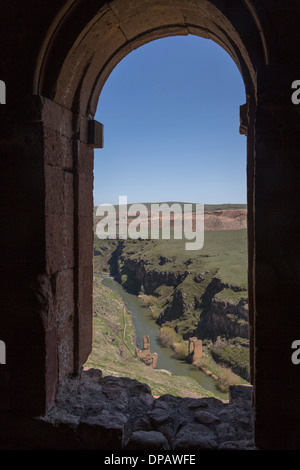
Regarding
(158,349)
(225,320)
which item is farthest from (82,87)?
(225,320)

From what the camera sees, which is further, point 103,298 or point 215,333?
point 215,333

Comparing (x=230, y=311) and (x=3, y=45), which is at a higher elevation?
(x=3, y=45)

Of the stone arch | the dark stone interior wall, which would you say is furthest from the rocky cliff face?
the dark stone interior wall

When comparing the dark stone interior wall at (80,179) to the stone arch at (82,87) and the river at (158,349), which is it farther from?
the river at (158,349)

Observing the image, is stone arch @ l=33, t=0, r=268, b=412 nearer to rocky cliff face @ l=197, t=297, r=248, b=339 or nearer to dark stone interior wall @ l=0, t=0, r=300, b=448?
dark stone interior wall @ l=0, t=0, r=300, b=448

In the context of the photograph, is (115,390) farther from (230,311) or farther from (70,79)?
(230,311)

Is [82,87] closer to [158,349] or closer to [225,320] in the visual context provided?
[158,349]

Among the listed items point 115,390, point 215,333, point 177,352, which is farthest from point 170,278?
point 115,390
